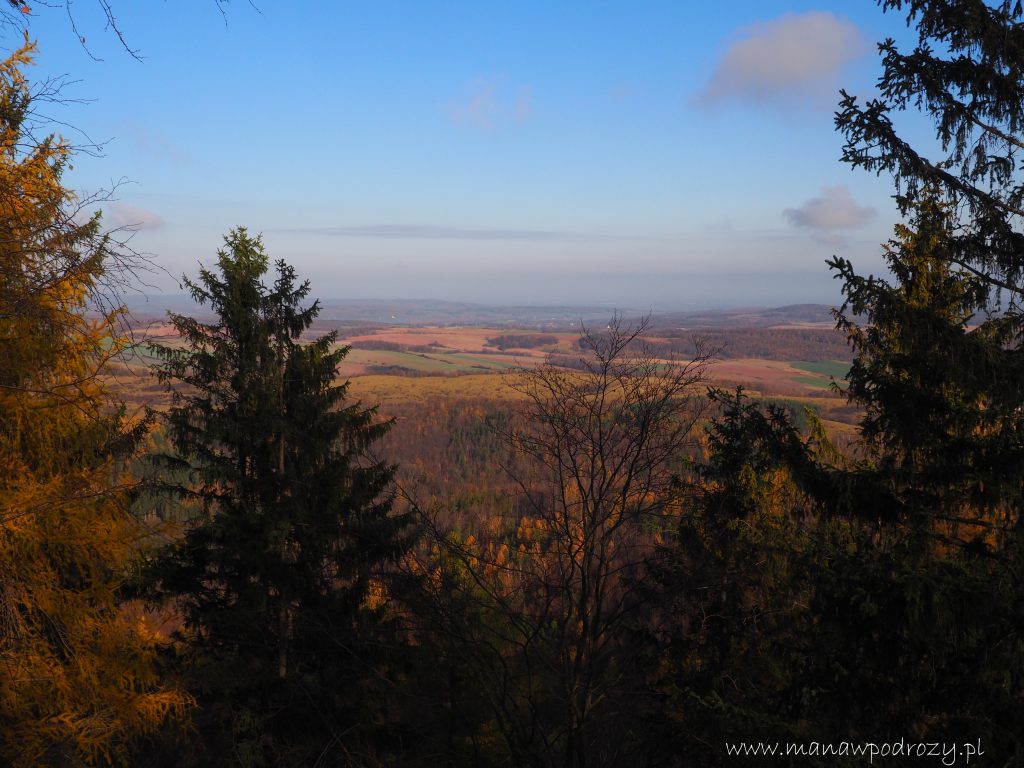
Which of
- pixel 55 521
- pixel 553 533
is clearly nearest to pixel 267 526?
pixel 55 521

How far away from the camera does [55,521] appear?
17.4ft

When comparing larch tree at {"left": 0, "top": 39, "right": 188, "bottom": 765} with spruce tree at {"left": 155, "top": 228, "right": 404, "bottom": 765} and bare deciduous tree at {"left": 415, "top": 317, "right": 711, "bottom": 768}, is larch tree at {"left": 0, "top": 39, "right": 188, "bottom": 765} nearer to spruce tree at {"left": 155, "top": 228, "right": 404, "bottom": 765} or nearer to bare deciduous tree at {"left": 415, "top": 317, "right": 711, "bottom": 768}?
spruce tree at {"left": 155, "top": 228, "right": 404, "bottom": 765}

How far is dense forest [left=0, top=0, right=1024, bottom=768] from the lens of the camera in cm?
427

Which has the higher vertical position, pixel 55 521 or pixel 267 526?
pixel 55 521

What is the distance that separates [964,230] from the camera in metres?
5.43

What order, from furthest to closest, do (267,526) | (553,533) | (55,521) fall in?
1. (267,526)
2. (553,533)
3. (55,521)

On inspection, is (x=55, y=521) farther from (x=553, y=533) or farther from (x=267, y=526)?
(x=553, y=533)

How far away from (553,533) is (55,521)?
178 inches

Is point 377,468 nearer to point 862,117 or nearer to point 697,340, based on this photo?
point 697,340

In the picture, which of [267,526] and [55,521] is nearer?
[55,521]

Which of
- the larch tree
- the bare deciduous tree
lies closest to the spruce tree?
the larch tree

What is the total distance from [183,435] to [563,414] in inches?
214

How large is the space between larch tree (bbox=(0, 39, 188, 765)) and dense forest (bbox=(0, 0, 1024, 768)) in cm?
3

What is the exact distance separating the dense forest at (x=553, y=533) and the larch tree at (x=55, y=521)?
0.03m
